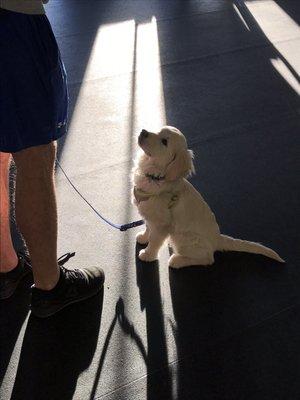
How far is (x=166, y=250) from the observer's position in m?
2.68

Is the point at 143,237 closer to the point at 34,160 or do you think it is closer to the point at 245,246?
the point at 245,246

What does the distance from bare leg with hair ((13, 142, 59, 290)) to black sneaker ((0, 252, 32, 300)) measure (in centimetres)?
36

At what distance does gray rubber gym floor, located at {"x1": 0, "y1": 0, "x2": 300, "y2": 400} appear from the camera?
2.00m

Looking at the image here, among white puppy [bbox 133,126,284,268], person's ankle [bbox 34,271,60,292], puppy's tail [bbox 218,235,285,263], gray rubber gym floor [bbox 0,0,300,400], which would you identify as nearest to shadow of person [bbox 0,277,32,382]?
gray rubber gym floor [bbox 0,0,300,400]

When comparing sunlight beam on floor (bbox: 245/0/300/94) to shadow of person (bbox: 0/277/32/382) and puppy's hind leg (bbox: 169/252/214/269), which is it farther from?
shadow of person (bbox: 0/277/32/382)

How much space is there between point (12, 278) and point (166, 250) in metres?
0.88

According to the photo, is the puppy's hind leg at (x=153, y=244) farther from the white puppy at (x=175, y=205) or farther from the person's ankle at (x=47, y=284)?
the person's ankle at (x=47, y=284)

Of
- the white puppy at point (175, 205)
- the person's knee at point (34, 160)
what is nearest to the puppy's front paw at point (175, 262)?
the white puppy at point (175, 205)

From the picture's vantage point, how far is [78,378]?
199cm

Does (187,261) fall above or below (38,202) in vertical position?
below

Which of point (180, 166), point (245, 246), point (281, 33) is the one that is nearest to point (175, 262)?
point (245, 246)

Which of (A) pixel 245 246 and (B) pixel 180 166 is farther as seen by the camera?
(A) pixel 245 246

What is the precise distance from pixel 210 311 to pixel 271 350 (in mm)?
353

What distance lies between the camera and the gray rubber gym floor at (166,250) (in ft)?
6.57
